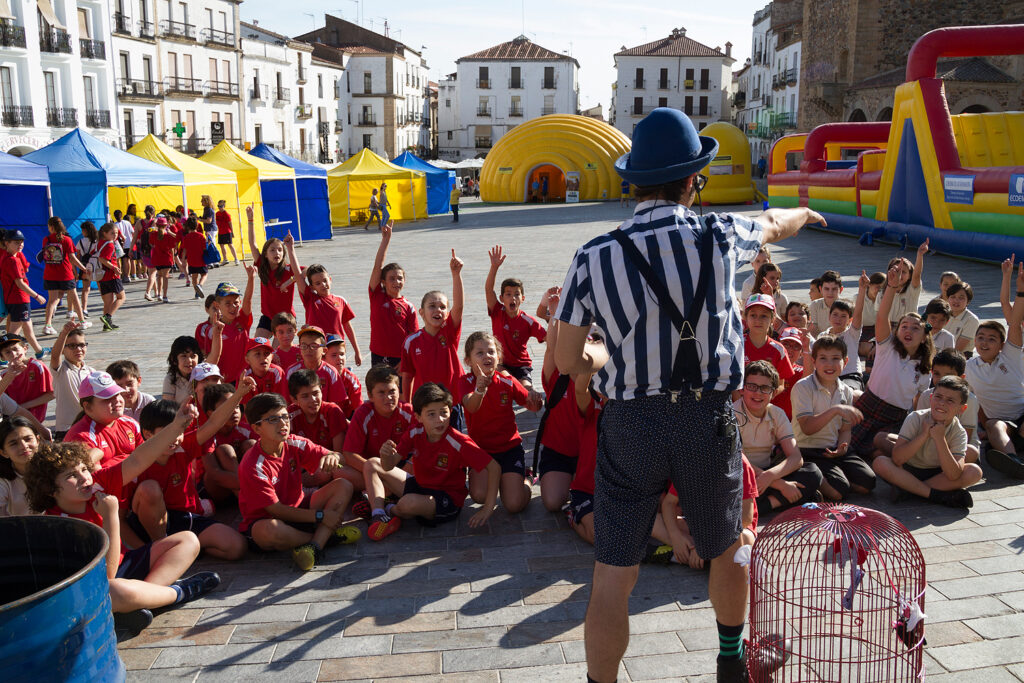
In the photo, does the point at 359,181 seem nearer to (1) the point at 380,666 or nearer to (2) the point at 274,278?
(2) the point at 274,278

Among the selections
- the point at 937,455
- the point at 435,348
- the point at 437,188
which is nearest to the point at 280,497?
the point at 435,348

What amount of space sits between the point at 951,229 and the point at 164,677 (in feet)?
54.5

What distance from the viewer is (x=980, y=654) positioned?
3441mm

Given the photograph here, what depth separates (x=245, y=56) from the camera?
48781 mm

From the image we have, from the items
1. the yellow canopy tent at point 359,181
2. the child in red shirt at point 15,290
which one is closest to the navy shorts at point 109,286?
the child in red shirt at point 15,290

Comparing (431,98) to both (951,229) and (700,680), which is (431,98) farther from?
(700,680)

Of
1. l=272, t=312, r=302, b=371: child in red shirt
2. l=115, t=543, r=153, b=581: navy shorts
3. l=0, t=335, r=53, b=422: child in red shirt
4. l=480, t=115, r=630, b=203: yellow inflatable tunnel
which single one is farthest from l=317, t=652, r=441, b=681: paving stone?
l=480, t=115, r=630, b=203: yellow inflatable tunnel

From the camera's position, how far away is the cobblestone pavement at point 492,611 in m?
3.52

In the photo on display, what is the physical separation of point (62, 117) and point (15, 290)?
1049 inches

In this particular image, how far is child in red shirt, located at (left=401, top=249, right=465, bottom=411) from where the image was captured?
6449 mm

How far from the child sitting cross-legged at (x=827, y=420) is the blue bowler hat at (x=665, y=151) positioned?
3130 mm

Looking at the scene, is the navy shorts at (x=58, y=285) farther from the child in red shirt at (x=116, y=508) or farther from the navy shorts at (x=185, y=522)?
the child in red shirt at (x=116, y=508)

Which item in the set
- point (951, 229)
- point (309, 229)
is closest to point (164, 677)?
point (951, 229)

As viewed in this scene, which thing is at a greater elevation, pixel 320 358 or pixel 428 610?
pixel 320 358
